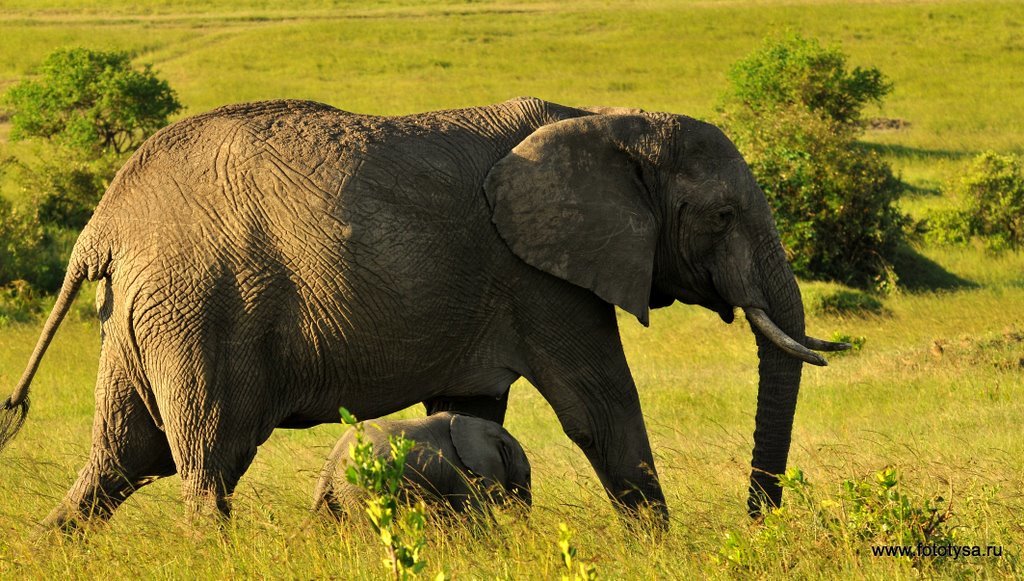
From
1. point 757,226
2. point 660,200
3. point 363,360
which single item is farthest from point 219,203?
point 757,226

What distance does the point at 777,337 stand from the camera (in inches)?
307

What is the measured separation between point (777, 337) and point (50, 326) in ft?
13.4

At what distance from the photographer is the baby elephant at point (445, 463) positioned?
24.1 ft

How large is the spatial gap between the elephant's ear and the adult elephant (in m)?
0.01

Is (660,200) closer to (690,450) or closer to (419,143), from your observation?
(419,143)

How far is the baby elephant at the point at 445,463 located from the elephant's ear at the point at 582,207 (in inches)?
43.1

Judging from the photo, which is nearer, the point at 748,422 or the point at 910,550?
the point at 910,550

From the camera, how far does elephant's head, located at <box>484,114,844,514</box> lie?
7.46 meters

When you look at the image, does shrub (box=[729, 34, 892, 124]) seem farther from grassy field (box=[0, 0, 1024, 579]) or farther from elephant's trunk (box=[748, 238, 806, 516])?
elephant's trunk (box=[748, 238, 806, 516])

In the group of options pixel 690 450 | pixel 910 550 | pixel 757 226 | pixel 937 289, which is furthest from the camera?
pixel 937 289

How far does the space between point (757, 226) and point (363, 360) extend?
246 centimetres

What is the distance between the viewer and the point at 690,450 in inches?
440

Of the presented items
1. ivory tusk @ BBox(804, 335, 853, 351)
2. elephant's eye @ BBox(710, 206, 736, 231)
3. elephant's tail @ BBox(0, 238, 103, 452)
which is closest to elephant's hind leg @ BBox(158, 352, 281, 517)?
elephant's tail @ BBox(0, 238, 103, 452)

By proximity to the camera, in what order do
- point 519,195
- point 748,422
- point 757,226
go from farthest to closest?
point 748,422 → point 757,226 → point 519,195
